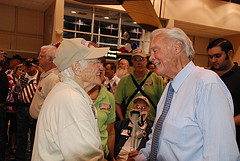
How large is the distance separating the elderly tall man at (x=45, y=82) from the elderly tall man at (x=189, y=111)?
1.58 meters

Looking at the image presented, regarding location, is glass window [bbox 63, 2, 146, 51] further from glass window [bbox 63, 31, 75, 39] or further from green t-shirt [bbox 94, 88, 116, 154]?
green t-shirt [bbox 94, 88, 116, 154]

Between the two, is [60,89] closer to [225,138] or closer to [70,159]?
[70,159]

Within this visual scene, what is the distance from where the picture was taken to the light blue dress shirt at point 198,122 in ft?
4.11

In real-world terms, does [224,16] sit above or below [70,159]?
above

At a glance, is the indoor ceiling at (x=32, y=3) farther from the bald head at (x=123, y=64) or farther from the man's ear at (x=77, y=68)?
the man's ear at (x=77, y=68)

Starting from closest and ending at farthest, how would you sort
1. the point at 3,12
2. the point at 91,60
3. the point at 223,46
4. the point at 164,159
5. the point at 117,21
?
1. the point at 164,159
2. the point at 91,60
3. the point at 223,46
4. the point at 3,12
5. the point at 117,21

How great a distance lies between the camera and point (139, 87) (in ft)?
11.9

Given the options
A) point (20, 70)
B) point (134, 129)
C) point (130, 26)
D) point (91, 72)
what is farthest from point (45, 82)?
point (130, 26)

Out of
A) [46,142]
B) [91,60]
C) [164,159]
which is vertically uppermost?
[91,60]

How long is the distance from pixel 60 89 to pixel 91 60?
0.33 meters

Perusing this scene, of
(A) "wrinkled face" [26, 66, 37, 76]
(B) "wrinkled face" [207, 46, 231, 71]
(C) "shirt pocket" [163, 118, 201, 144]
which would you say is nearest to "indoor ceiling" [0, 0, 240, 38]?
(A) "wrinkled face" [26, 66, 37, 76]

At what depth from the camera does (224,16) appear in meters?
12.8

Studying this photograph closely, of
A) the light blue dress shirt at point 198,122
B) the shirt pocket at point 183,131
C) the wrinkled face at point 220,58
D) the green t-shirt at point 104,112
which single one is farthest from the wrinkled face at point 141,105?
the shirt pocket at point 183,131

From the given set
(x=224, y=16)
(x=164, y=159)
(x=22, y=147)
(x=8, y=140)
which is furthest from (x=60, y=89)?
(x=224, y=16)
